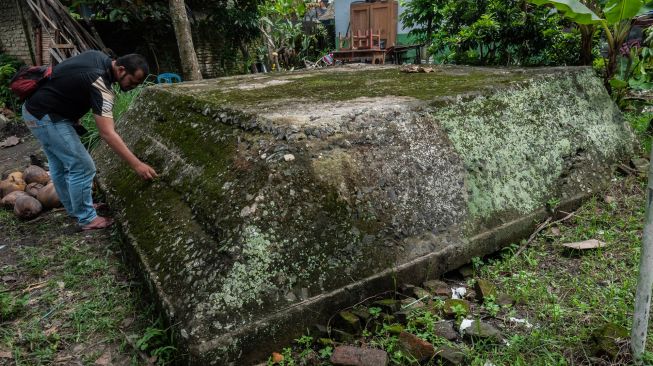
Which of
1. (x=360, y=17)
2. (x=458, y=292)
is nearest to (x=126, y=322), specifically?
(x=458, y=292)

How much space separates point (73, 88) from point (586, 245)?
3.18 meters

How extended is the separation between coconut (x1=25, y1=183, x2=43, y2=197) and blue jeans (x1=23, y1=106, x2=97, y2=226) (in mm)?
580

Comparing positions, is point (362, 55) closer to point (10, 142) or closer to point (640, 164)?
point (10, 142)

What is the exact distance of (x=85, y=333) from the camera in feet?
6.78

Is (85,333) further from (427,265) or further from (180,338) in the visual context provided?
(427,265)

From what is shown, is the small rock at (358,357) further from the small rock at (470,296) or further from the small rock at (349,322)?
the small rock at (470,296)

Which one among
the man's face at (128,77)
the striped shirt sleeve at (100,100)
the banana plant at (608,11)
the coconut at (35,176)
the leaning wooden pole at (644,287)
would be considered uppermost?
the banana plant at (608,11)

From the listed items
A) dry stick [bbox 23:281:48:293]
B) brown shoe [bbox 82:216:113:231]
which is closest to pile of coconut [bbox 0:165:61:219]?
brown shoe [bbox 82:216:113:231]

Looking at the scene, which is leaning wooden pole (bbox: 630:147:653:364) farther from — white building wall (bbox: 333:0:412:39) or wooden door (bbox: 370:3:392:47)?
white building wall (bbox: 333:0:412:39)

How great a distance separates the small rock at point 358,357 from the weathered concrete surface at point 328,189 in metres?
0.21

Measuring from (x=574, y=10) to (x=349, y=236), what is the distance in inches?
84.7

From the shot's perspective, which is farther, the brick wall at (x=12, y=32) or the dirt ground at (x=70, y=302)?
the brick wall at (x=12, y=32)

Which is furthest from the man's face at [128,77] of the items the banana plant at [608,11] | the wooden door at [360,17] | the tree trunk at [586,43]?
the wooden door at [360,17]

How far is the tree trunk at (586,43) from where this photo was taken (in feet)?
13.3
